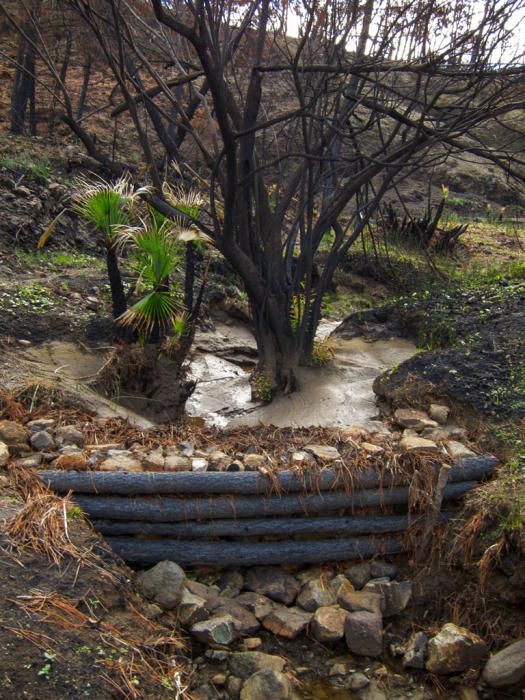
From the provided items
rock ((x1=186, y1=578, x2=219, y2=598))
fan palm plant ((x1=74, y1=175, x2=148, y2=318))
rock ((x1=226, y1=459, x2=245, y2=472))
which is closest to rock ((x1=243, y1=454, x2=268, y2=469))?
rock ((x1=226, y1=459, x2=245, y2=472))

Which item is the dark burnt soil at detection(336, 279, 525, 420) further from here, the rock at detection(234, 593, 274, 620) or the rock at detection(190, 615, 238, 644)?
the rock at detection(190, 615, 238, 644)

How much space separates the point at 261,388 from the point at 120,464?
2.33 m

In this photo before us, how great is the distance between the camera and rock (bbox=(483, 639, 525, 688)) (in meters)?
3.49

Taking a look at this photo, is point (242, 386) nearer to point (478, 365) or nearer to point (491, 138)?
point (478, 365)

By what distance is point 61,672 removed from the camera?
2.87 meters

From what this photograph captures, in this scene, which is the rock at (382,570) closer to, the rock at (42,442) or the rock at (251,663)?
the rock at (251,663)

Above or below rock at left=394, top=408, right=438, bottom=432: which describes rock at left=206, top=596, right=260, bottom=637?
below

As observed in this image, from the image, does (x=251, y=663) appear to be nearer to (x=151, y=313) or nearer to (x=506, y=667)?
(x=506, y=667)

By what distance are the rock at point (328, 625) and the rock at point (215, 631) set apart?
0.44 m

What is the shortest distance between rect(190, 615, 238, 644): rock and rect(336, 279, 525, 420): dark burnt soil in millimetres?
2435

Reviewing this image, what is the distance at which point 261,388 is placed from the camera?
6355 millimetres

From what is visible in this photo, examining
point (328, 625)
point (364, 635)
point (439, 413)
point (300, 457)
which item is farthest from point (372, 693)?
point (439, 413)

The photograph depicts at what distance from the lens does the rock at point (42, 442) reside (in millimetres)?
4395

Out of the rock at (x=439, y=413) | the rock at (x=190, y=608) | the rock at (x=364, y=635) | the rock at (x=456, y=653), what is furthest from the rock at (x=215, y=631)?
the rock at (x=439, y=413)
